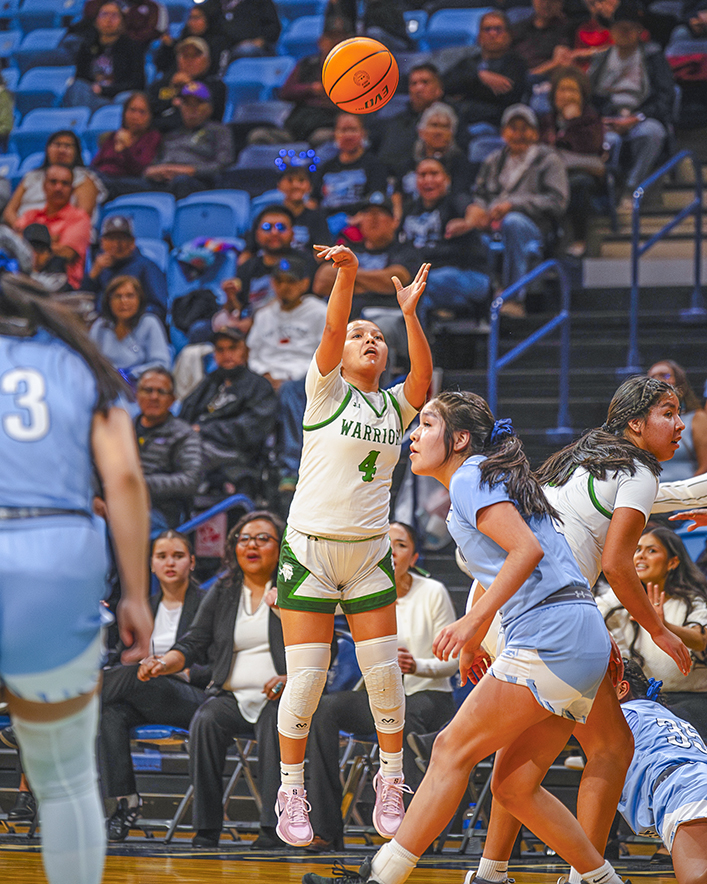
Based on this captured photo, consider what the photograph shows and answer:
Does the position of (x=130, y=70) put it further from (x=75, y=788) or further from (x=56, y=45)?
(x=75, y=788)

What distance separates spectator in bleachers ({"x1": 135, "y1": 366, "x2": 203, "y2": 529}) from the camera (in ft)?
22.9

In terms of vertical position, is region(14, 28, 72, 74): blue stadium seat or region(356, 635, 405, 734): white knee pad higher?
region(14, 28, 72, 74): blue stadium seat

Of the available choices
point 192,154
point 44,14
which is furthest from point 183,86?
point 44,14

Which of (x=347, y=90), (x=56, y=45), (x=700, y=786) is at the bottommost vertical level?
(x=700, y=786)

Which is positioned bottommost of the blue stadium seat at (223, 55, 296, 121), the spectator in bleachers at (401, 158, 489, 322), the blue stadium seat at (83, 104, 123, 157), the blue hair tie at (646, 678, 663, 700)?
the blue hair tie at (646, 678, 663, 700)

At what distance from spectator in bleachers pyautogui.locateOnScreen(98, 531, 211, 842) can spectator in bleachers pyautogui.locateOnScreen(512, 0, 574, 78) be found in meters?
6.10

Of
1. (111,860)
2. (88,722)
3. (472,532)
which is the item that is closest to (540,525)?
(472,532)

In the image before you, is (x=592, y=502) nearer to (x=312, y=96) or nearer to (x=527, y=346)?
(x=527, y=346)

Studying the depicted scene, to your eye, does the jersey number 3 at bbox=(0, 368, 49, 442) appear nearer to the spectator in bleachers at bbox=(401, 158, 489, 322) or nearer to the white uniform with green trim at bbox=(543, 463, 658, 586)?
the white uniform with green trim at bbox=(543, 463, 658, 586)

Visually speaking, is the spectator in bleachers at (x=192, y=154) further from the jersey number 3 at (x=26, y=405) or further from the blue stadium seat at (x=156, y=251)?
the jersey number 3 at (x=26, y=405)

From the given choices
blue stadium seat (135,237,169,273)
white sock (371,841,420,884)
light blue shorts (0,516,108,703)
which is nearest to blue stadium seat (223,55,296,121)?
blue stadium seat (135,237,169,273)

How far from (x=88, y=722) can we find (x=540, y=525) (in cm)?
152

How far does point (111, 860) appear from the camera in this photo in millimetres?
4719

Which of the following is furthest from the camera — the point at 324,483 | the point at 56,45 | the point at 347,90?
the point at 56,45
